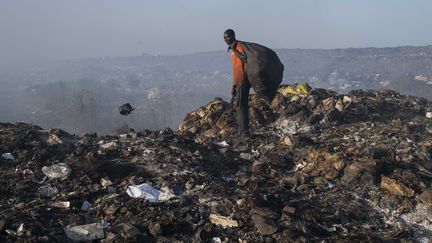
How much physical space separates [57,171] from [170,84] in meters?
115

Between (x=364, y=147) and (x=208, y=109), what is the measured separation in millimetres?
3332

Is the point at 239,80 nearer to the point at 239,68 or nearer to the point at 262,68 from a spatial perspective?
the point at 239,68

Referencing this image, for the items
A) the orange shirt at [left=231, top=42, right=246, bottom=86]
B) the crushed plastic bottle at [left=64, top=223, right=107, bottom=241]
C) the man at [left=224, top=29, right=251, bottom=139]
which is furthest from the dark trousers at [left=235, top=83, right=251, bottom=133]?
the crushed plastic bottle at [left=64, top=223, right=107, bottom=241]

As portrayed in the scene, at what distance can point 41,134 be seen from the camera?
6480 millimetres

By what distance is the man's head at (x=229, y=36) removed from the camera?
606cm

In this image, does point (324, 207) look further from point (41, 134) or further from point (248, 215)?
point (41, 134)

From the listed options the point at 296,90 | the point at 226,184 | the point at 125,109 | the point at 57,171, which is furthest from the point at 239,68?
the point at 296,90

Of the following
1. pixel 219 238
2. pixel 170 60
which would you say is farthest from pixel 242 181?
pixel 170 60

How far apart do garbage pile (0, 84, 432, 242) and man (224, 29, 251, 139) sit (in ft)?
1.16

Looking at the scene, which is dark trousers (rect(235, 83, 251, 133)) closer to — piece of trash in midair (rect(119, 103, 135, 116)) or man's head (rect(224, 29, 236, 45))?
man's head (rect(224, 29, 236, 45))

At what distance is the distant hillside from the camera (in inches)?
2672

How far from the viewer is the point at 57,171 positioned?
512 centimetres

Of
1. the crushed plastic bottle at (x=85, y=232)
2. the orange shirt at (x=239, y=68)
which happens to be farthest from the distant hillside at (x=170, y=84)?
the crushed plastic bottle at (x=85, y=232)

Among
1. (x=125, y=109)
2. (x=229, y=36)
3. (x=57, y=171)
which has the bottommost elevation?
(x=57, y=171)
